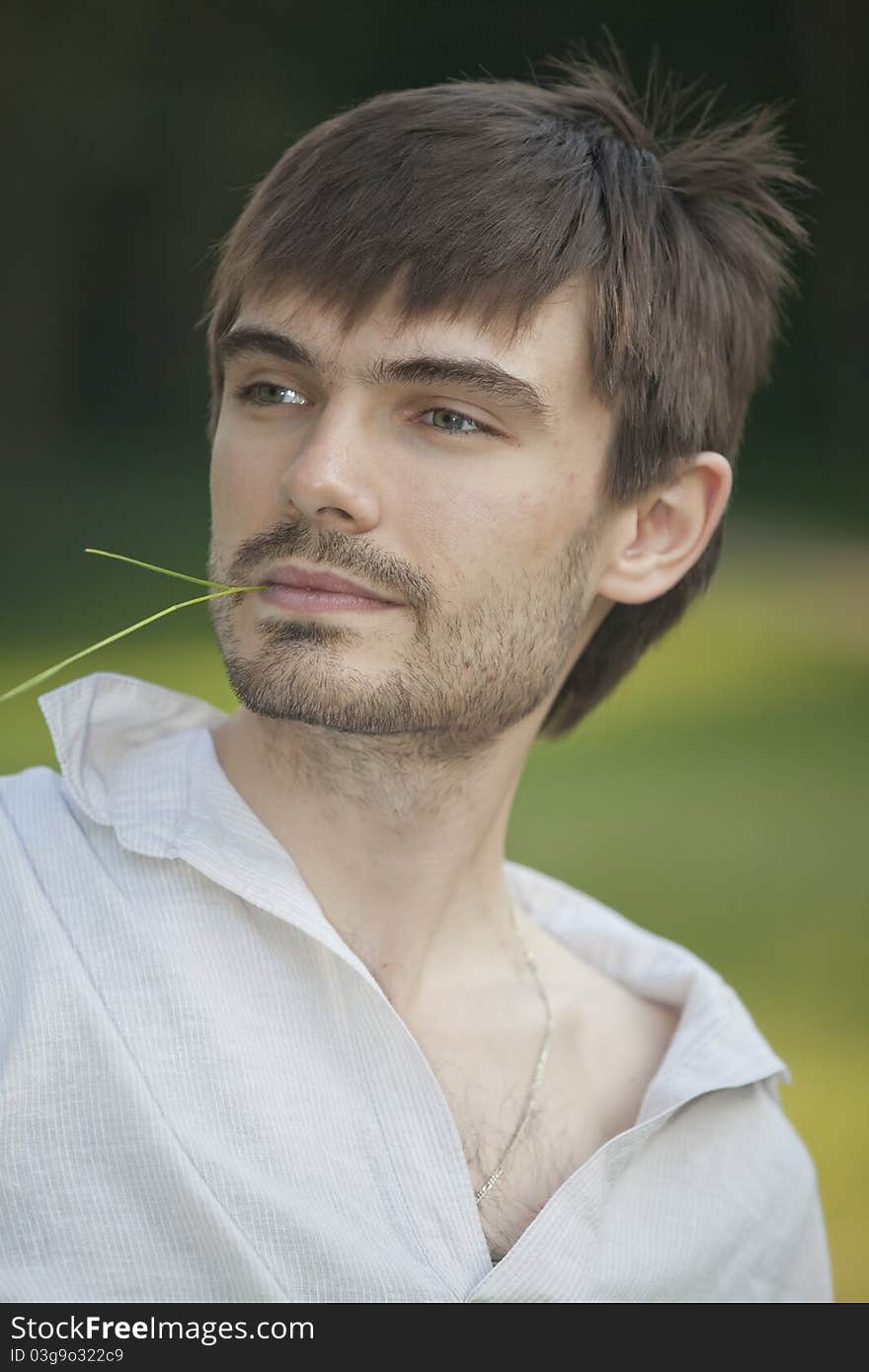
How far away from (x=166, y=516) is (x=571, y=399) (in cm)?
504

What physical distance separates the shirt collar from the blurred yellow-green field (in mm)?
1684

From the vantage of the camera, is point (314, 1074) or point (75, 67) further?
point (75, 67)

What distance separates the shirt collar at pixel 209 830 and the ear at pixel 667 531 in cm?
59

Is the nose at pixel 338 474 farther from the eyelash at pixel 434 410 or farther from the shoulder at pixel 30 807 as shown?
the shoulder at pixel 30 807

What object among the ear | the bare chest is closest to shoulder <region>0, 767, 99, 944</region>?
the bare chest

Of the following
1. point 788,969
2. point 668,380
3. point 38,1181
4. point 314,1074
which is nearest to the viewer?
point 38,1181

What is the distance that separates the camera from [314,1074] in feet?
5.70

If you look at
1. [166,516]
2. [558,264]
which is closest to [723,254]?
[558,264]

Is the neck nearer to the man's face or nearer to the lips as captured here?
the man's face

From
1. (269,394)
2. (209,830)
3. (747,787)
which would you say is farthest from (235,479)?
(747,787)

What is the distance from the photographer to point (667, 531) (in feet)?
7.27

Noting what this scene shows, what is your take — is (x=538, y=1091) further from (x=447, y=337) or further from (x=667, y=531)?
(x=447, y=337)

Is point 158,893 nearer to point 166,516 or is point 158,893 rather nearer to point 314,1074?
point 314,1074

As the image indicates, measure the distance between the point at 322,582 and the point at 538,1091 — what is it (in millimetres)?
767
